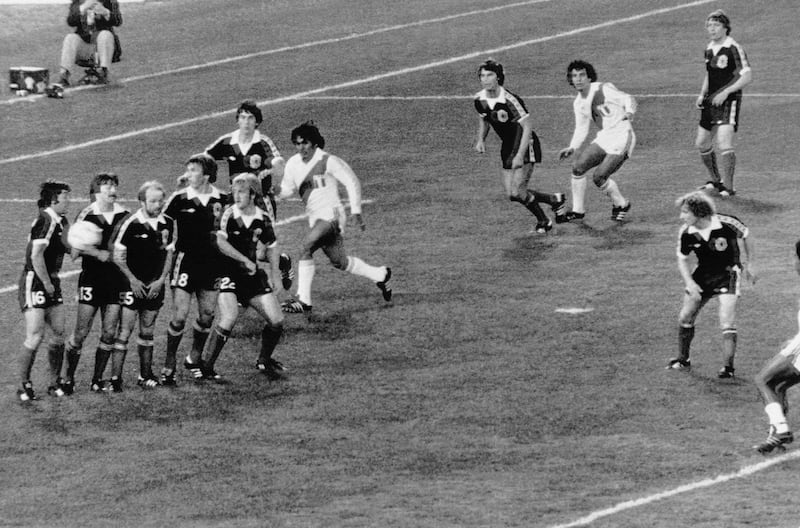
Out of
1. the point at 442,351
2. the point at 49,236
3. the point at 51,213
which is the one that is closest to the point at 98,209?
the point at 51,213

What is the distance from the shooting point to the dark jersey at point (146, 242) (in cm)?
1802

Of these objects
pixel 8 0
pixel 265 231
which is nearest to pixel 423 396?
pixel 265 231

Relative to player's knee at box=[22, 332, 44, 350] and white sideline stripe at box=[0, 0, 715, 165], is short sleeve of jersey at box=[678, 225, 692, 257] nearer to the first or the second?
player's knee at box=[22, 332, 44, 350]

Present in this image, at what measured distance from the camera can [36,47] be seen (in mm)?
36469

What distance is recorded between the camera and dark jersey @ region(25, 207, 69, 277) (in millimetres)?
17844

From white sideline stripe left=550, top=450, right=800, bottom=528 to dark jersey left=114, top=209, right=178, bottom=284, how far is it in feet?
18.6

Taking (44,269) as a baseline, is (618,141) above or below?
above

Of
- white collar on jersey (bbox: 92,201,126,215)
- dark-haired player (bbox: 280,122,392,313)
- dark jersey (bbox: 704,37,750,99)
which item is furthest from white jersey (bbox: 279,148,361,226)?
dark jersey (bbox: 704,37,750,99)

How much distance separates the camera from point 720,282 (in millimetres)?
18047

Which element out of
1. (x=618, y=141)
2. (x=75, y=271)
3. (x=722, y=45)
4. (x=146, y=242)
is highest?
(x=722, y=45)

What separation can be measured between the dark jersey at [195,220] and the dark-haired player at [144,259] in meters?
0.29

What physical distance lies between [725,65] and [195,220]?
30.0 ft

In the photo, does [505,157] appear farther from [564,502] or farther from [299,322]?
[564,502]

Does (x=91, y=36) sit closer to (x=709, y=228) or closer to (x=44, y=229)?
(x=44, y=229)
